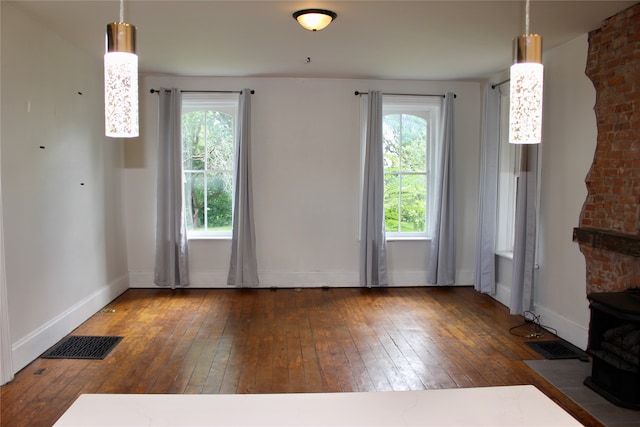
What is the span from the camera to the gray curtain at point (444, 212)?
6.01m

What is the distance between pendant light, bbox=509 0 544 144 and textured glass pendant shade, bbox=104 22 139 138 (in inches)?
30.0

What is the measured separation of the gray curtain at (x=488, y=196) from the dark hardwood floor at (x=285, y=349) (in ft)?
0.98

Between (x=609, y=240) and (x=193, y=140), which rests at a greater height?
(x=193, y=140)

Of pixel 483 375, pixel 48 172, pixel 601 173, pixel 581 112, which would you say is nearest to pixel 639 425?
pixel 483 375

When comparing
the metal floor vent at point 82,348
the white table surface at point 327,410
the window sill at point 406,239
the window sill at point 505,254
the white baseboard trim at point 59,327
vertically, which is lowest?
the metal floor vent at point 82,348

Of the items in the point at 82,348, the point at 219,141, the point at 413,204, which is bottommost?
the point at 82,348

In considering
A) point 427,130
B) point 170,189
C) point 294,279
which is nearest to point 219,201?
point 170,189

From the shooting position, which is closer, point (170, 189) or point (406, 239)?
point (170, 189)

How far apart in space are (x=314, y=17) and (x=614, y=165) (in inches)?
96.4

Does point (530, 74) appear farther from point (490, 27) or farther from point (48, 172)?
point (48, 172)

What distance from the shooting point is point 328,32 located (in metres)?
4.05

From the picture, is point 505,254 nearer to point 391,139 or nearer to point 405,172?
Answer: point 405,172

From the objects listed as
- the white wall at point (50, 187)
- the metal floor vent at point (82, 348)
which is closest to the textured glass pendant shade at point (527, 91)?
the white wall at point (50, 187)

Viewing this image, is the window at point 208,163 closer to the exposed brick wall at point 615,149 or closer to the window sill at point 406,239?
the window sill at point 406,239
